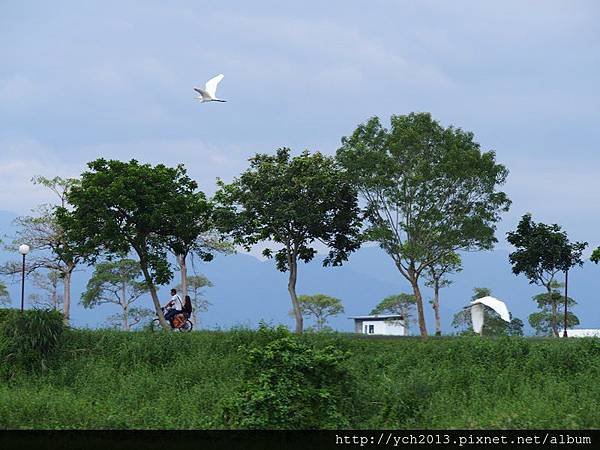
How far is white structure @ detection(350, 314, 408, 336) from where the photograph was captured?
54272 millimetres

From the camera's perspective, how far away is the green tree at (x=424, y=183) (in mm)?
37188

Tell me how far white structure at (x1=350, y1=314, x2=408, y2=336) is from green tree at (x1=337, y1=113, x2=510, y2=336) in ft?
51.6

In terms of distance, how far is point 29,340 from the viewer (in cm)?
2366

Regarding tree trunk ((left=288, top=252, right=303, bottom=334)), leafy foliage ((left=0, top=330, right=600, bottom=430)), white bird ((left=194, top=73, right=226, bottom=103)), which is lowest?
leafy foliage ((left=0, top=330, right=600, bottom=430))

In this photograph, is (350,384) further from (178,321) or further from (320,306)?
(320,306)

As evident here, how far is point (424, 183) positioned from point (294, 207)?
6.92 m

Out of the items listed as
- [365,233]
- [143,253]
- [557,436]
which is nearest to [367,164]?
[365,233]

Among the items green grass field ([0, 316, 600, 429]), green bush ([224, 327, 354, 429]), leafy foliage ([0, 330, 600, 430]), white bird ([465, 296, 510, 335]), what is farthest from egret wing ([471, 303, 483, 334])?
green bush ([224, 327, 354, 429])

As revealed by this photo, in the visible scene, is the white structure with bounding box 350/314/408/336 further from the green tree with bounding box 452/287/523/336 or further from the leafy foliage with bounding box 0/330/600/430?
the leafy foliage with bounding box 0/330/600/430

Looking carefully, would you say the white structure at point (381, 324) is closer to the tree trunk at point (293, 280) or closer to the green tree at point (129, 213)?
the tree trunk at point (293, 280)

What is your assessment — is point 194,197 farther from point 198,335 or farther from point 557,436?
point 557,436

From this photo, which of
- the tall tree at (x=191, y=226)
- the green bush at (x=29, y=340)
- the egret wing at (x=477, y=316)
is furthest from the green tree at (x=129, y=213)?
the egret wing at (x=477, y=316)

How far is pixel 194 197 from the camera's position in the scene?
126 ft

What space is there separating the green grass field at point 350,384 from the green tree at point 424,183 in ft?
40.7
